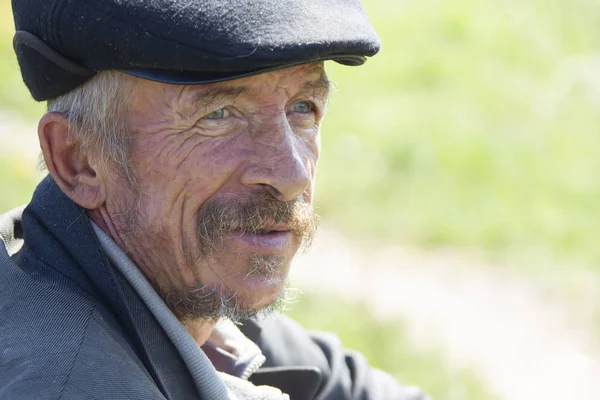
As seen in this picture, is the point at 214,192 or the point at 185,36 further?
the point at 214,192

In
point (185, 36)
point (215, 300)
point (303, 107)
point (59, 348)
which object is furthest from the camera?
point (303, 107)

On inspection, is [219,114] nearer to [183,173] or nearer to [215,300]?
[183,173]

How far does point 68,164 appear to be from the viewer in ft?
7.69

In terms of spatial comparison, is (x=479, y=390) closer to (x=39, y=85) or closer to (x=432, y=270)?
(x=432, y=270)

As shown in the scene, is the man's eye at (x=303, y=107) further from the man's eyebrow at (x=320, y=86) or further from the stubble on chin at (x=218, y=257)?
the stubble on chin at (x=218, y=257)

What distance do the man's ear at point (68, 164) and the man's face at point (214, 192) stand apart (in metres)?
0.05

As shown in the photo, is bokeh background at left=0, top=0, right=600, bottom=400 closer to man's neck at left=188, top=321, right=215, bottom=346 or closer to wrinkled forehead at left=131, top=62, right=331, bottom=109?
man's neck at left=188, top=321, right=215, bottom=346

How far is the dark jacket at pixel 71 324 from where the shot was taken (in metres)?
1.89

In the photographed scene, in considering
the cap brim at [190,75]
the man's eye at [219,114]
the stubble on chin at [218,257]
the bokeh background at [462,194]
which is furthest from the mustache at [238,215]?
the bokeh background at [462,194]

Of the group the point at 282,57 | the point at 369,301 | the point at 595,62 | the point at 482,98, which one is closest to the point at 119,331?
the point at 282,57

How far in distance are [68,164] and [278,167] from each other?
55 cm

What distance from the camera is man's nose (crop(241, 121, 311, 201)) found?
222 centimetres

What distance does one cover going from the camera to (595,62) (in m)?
10.1

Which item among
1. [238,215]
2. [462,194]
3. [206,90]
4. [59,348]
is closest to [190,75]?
[206,90]
